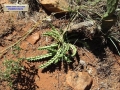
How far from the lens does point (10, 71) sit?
3057 mm

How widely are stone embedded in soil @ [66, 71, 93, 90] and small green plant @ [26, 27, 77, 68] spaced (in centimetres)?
17

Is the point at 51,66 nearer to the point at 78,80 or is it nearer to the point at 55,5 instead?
the point at 78,80

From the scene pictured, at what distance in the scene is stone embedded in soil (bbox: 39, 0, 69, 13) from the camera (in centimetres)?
340

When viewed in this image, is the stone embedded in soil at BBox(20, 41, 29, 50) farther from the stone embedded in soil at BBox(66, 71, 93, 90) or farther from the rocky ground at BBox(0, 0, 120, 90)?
the stone embedded in soil at BBox(66, 71, 93, 90)

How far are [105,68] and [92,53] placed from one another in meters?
0.24

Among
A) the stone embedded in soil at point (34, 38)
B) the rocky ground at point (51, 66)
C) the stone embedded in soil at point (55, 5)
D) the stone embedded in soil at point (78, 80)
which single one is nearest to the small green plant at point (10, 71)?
the rocky ground at point (51, 66)

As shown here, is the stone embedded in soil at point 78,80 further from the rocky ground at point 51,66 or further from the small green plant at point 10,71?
the small green plant at point 10,71

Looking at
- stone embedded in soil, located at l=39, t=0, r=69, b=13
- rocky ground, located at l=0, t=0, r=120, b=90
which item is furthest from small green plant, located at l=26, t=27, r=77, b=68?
stone embedded in soil, located at l=39, t=0, r=69, b=13

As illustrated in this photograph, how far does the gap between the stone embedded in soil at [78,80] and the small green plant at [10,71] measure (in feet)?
1.83

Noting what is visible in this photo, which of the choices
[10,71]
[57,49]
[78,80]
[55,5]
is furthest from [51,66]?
[55,5]

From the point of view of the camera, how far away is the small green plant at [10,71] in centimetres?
302

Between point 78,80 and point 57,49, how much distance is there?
17.1 inches

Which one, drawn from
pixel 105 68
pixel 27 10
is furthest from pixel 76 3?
pixel 105 68

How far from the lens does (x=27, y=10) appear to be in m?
3.26
